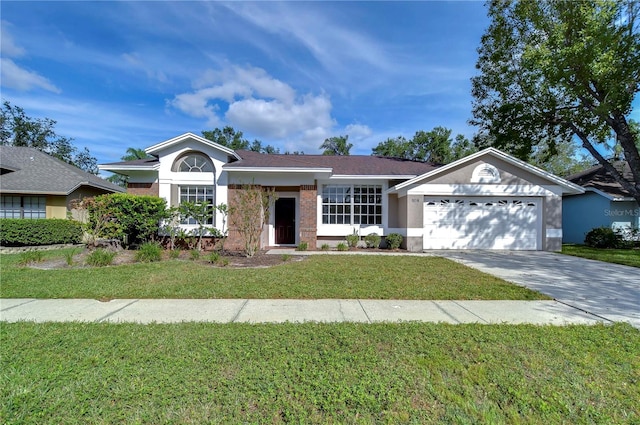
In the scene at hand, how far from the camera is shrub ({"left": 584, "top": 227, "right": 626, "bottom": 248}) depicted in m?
14.8

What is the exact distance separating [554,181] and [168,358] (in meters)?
15.7

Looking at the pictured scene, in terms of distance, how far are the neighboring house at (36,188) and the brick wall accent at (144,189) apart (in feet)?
16.8

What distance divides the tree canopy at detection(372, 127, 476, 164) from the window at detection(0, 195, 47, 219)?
3133cm

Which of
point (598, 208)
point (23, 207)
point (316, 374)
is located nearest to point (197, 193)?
point (23, 207)

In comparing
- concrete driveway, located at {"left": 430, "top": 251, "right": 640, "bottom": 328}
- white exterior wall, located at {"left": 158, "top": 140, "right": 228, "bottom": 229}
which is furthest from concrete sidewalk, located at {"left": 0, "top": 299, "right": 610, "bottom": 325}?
Answer: white exterior wall, located at {"left": 158, "top": 140, "right": 228, "bottom": 229}

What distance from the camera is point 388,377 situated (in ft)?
9.96

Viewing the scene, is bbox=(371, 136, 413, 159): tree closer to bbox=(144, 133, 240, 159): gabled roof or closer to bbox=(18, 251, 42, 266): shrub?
bbox=(144, 133, 240, 159): gabled roof

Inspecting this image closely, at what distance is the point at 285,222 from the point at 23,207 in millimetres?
13632

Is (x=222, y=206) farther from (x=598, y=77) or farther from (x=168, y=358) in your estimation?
(x=598, y=77)

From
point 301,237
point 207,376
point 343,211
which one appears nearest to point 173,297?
point 207,376

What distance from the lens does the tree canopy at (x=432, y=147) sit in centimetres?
3584

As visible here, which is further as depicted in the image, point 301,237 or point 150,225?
point 301,237

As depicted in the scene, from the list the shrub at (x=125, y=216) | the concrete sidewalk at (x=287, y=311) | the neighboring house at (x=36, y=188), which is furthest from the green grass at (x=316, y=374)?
the neighboring house at (x=36, y=188)

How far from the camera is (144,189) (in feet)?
44.2
